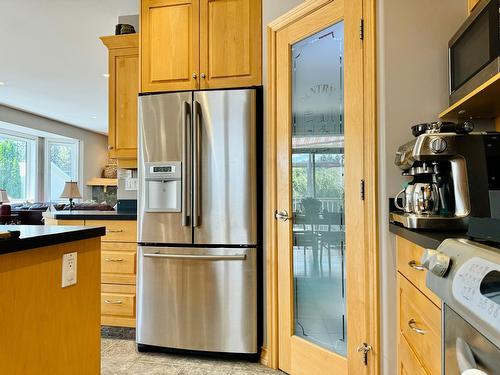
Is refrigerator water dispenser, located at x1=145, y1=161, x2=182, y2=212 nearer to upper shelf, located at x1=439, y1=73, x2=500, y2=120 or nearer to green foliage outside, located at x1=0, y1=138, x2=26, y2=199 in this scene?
upper shelf, located at x1=439, y1=73, x2=500, y2=120

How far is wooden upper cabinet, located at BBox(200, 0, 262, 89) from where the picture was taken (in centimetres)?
248

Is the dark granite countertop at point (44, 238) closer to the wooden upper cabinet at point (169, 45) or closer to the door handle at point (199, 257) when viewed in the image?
the door handle at point (199, 257)

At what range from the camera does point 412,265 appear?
1.26 metres

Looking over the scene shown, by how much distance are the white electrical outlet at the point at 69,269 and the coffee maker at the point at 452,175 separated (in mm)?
1176

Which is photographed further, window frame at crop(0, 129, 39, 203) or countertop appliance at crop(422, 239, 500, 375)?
window frame at crop(0, 129, 39, 203)

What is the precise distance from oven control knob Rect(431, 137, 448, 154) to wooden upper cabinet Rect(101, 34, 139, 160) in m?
2.46

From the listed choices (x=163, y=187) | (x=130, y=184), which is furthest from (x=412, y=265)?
(x=130, y=184)

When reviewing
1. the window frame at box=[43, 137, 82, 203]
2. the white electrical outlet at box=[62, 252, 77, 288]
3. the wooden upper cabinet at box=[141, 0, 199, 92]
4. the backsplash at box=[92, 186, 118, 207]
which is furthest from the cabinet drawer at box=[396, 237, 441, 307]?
the backsplash at box=[92, 186, 118, 207]

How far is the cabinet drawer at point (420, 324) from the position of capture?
1029mm

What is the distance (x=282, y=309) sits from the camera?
2.24m

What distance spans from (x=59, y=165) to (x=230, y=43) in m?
8.48

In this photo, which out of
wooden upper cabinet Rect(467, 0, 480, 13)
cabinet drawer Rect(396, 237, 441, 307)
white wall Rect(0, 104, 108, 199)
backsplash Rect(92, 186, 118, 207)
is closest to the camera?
cabinet drawer Rect(396, 237, 441, 307)

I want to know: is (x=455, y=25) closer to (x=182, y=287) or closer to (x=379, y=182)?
(x=379, y=182)

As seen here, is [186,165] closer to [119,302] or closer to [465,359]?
[119,302]
